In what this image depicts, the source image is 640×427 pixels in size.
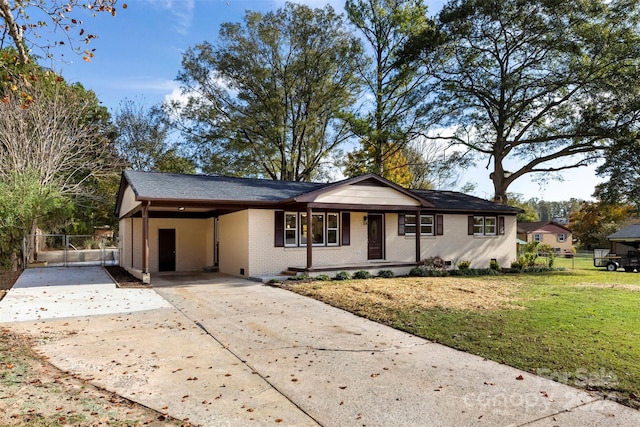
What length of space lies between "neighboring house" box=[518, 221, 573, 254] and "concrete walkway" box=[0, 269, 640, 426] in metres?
50.4

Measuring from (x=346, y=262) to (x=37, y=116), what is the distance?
16.3 metres

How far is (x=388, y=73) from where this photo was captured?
2731cm

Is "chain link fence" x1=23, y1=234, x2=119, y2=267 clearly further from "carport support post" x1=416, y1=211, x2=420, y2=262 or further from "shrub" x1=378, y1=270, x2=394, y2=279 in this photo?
"carport support post" x1=416, y1=211, x2=420, y2=262

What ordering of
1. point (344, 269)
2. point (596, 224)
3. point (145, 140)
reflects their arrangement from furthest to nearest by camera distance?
point (596, 224), point (145, 140), point (344, 269)

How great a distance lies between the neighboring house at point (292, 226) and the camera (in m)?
14.5

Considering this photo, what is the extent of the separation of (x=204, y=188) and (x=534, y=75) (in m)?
18.4

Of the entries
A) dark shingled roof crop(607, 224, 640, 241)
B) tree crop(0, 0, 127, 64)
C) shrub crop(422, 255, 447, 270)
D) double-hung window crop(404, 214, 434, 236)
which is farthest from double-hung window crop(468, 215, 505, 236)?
tree crop(0, 0, 127, 64)

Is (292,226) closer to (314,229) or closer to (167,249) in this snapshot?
(314,229)

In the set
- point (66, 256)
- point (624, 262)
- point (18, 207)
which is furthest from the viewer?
point (624, 262)

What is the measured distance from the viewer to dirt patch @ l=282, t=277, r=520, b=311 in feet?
30.9

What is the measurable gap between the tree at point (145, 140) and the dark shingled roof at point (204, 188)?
1448 centimetres

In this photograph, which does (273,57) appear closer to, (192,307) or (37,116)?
(37,116)

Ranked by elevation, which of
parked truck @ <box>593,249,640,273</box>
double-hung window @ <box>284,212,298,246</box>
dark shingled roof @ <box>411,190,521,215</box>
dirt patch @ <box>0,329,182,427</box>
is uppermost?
dark shingled roof @ <box>411,190,521,215</box>

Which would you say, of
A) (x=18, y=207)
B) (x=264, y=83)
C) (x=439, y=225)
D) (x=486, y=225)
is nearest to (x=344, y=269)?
(x=439, y=225)
